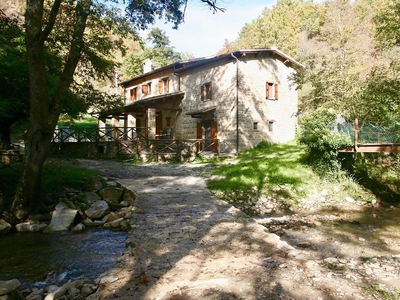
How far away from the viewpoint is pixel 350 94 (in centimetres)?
1375

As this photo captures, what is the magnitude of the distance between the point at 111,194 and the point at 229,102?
1142 centimetres

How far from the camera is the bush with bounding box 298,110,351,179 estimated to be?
1120 centimetres

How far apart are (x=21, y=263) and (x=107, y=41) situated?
24.5 ft

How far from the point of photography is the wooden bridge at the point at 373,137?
31.9 feet

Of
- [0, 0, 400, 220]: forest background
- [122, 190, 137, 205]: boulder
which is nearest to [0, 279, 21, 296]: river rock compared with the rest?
[0, 0, 400, 220]: forest background

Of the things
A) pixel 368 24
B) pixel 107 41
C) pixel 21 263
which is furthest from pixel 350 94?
pixel 368 24

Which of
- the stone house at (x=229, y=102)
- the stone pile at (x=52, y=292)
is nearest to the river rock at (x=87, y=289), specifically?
the stone pile at (x=52, y=292)

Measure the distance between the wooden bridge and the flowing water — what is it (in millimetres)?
9158

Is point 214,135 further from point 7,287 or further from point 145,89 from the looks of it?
point 7,287

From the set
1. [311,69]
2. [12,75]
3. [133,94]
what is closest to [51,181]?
[12,75]

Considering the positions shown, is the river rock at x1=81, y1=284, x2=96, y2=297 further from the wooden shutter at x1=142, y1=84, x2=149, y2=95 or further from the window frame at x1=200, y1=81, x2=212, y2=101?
the wooden shutter at x1=142, y1=84, x2=149, y2=95

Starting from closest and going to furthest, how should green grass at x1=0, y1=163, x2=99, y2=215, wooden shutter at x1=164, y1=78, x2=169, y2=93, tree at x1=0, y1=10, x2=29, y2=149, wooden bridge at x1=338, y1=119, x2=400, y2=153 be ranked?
green grass at x1=0, y1=163, x2=99, y2=215 < tree at x1=0, y1=10, x2=29, y2=149 < wooden bridge at x1=338, y1=119, x2=400, y2=153 < wooden shutter at x1=164, y1=78, x2=169, y2=93

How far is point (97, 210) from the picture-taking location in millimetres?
8133

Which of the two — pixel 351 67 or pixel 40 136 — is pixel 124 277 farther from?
pixel 351 67
